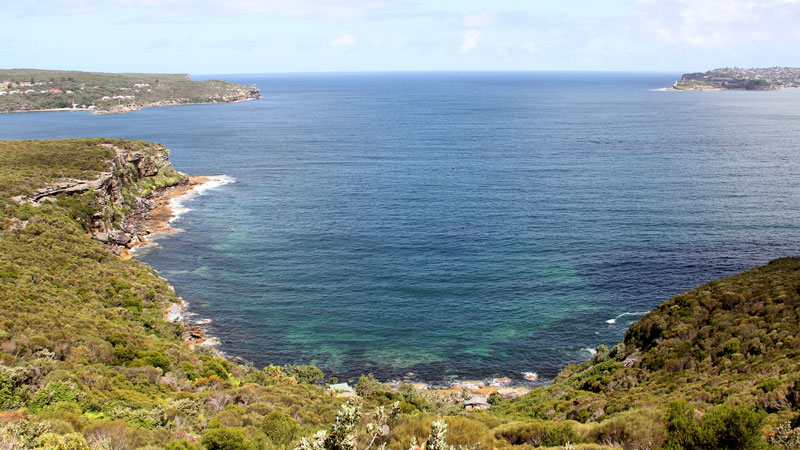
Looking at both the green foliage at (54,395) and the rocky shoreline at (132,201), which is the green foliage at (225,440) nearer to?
the green foliage at (54,395)

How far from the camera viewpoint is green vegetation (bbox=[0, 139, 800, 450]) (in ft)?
71.4

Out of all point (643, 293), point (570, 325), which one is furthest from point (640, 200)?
point (570, 325)

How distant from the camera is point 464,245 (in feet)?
255

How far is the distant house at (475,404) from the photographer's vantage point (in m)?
42.4

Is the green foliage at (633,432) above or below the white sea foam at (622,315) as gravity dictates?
above

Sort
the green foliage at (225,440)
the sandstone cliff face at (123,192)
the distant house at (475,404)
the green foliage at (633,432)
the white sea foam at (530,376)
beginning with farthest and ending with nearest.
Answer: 1. the sandstone cliff face at (123,192)
2. the white sea foam at (530,376)
3. the distant house at (475,404)
4. the green foliage at (225,440)
5. the green foliage at (633,432)

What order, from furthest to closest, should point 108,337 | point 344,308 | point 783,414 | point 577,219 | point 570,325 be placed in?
point 577,219 < point 344,308 < point 570,325 < point 108,337 < point 783,414

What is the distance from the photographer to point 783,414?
73.7 feet

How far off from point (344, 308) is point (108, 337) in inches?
1020

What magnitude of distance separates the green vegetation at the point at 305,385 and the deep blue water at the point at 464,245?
25.5ft

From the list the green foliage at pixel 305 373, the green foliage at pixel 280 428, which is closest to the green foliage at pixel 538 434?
the green foliage at pixel 280 428

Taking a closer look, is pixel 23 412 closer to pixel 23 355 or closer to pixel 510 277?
pixel 23 355

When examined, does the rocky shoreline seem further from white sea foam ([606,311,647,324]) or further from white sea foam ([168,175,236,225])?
white sea foam ([606,311,647,324])

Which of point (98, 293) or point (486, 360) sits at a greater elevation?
point (98, 293)
